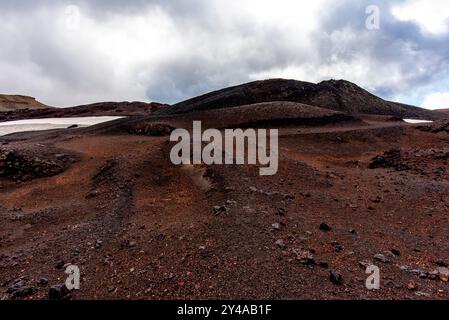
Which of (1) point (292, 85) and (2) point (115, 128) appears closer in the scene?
(2) point (115, 128)

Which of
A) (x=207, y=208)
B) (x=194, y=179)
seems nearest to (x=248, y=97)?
(x=194, y=179)

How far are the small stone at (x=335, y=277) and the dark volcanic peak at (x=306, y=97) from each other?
28.3m

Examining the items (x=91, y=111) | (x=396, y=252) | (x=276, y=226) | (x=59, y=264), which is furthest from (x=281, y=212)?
(x=91, y=111)

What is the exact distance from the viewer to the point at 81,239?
932 cm

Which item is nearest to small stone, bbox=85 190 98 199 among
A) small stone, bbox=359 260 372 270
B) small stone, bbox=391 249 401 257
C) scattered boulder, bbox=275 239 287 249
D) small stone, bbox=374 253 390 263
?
scattered boulder, bbox=275 239 287 249

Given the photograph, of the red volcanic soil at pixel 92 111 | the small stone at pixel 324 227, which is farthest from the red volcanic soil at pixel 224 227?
the red volcanic soil at pixel 92 111

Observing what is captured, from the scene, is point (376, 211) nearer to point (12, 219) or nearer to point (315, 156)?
point (315, 156)

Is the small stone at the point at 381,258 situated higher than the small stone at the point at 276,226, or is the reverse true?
the small stone at the point at 276,226

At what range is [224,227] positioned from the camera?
9.00m

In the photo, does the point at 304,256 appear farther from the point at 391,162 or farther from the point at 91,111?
the point at 91,111

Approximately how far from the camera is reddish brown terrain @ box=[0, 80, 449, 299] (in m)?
6.87

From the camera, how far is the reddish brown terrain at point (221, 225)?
6.87m

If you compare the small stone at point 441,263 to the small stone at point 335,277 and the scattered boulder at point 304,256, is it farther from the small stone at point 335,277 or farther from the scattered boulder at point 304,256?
the scattered boulder at point 304,256

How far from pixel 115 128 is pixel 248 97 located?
1524 cm
